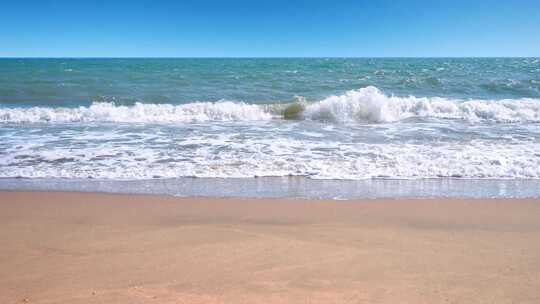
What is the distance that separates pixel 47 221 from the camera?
4969mm

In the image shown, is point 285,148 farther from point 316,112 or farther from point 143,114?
point 143,114

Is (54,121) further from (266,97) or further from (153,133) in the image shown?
(266,97)

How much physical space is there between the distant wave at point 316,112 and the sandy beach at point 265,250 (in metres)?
9.75

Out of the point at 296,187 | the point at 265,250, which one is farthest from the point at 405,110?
the point at 265,250

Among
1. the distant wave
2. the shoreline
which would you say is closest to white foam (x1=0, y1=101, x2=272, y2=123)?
the distant wave

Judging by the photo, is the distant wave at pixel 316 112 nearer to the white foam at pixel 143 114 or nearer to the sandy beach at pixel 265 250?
the white foam at pixel 143 114

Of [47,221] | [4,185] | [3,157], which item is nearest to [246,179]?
[47,221]

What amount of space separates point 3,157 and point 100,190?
315 cm

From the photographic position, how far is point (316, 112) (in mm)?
16578

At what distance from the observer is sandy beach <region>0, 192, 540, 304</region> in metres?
3.21

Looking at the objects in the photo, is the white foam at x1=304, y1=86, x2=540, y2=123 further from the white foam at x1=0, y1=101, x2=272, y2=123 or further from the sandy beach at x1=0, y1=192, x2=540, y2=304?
the sandy beach at x1=0, y1=192, x2=540, y2=304

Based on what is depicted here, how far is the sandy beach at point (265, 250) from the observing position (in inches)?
126

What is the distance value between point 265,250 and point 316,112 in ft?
42.3

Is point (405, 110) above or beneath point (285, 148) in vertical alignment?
above
